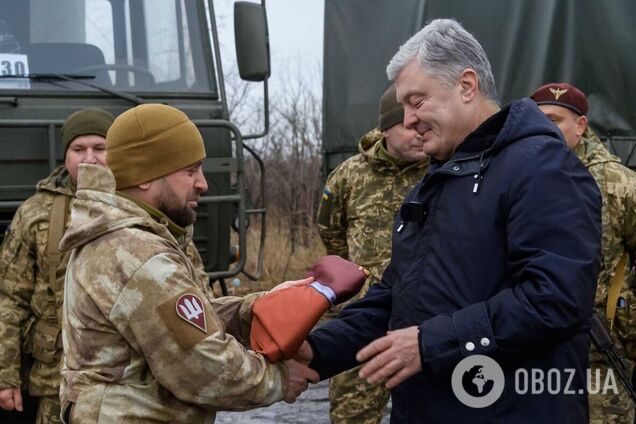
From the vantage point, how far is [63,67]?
17.7 feet

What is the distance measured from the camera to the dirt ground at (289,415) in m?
6.56

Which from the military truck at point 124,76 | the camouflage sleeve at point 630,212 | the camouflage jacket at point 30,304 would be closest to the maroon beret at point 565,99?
the camouflage sleeve at point 630,212

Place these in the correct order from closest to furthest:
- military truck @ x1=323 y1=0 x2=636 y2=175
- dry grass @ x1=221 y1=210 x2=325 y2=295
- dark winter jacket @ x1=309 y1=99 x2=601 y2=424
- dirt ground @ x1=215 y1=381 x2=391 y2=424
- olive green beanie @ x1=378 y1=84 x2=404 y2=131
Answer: dark winter jacket @ x1=309 y1=99 x2=601 y2=424, olive green beanie @ x1=378 y1=84 x2=404 y2=131, military truck @ x1=323 y1=0 x2=636 y2=175, dirt ground @ x1=215 y1=381 x2=391 y2=424, dry grass @ x1=221 y1=210 x2=325 y2=295

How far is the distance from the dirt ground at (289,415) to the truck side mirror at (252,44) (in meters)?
2.29

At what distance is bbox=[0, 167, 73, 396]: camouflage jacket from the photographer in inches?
167

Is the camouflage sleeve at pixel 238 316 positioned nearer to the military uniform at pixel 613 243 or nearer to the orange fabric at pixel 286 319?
the orange fabric at pixel 286 319

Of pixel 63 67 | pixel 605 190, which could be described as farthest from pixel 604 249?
pixel 63 67

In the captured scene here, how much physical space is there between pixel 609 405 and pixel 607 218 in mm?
835

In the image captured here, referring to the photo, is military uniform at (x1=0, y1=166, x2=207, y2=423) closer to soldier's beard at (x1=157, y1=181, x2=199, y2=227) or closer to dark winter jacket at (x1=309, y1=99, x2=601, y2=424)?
soldier's beard at (x1=157, y1=181, x2=199, y2=227)

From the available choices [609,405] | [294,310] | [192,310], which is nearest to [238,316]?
[294,310]

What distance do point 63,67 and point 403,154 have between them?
193 centimetres

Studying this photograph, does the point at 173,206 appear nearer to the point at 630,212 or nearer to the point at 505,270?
the point at 505,270

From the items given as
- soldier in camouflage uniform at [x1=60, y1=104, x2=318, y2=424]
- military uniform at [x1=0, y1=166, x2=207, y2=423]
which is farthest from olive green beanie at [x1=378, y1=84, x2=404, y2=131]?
soldier in camouflage uniform at [x1=60, y1=104, x2=318, y2=424]

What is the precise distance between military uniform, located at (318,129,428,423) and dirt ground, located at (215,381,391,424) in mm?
1528
